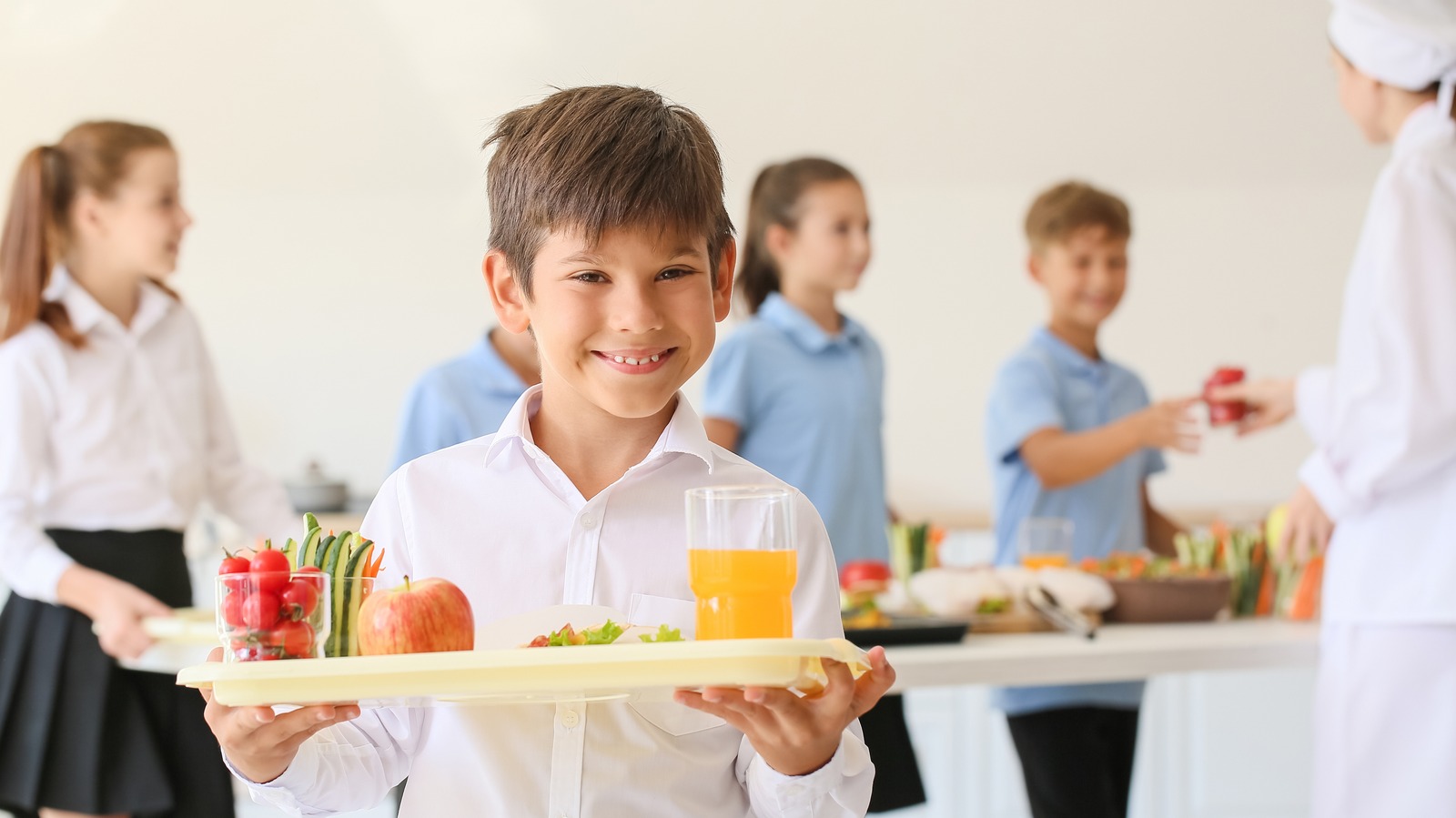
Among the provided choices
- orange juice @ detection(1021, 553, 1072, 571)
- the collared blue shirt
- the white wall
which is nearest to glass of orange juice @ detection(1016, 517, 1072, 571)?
orange juice @ detection(1021, 553, 1072, 571)

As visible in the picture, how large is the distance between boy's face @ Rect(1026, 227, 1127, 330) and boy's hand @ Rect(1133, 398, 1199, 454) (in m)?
0.32

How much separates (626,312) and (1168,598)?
5.17 ft

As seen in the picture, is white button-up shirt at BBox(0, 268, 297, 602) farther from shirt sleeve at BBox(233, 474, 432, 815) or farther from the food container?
the food container

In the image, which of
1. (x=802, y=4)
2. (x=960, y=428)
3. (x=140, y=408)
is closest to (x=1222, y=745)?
(x=960, y=428)

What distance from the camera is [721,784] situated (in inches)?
43.3

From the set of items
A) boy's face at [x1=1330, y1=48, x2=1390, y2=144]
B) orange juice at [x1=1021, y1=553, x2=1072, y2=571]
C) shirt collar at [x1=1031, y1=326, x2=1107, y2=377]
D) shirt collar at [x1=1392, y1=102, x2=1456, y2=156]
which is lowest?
orange juice at [x1=1021, y1=553, x2=1072, y2=571]

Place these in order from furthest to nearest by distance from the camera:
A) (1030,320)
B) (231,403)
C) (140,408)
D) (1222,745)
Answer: (1030,320), (231,403), (1222,745), (140,408)

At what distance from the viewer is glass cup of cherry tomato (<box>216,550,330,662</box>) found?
918mm

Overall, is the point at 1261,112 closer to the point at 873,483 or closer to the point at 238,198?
the point at 873,483

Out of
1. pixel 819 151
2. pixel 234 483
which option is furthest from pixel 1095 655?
pixel 819 151

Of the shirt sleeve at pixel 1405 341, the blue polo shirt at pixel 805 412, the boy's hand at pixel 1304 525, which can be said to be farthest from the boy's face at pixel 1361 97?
the blue polo shirt at pixel 805 412

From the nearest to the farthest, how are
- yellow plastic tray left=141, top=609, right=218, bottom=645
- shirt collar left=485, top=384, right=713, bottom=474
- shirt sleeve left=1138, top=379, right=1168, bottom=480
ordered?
shirt collar left=485, top=384, right=713, bottom=474 → yellow plastic tray left=141, top=609, right=218, bottom=645 → shirt sleeve left=1138, top=379, right=1168, bottom=480

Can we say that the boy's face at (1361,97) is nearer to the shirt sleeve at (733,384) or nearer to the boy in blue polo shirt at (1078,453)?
the boy in blue polo shirt at (1078,453)

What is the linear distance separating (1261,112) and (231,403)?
350 cm
